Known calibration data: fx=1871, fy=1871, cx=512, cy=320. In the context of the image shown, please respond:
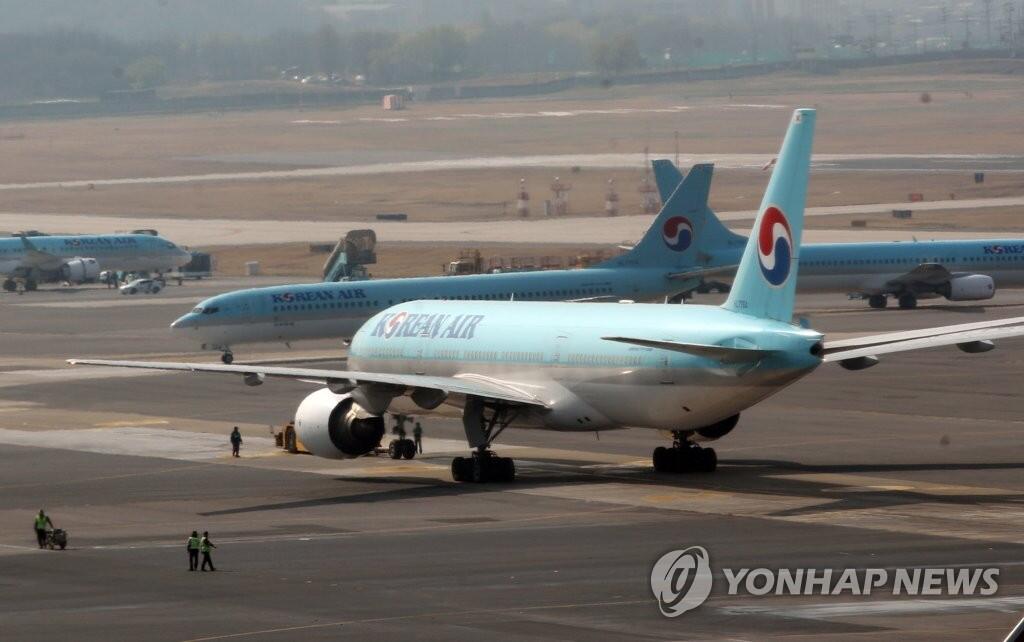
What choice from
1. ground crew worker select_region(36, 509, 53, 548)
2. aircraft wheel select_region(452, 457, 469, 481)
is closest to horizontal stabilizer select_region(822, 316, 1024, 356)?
aircraft wheel select_region(452, 457, 469, 481)

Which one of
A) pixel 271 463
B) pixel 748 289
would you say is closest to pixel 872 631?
pixel 748 289

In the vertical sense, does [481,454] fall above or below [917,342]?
below

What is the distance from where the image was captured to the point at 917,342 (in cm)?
4309

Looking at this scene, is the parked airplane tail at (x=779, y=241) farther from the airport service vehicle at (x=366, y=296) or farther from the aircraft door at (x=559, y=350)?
the airport service vehicle at (x=366, y=296)

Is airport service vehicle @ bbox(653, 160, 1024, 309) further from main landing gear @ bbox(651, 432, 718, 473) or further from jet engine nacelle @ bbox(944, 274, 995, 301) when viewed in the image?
main landing gear @ bbox(651, 432, 718, 473)

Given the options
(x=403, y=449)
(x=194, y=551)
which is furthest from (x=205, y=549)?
(x=403, y=449)

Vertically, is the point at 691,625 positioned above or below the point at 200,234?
below

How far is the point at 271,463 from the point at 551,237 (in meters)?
92.6

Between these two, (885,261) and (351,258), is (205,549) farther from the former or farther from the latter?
(351,258)

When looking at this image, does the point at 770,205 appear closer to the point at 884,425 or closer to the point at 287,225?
the point at 884,425

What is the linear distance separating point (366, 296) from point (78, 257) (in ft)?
183

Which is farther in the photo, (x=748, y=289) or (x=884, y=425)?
(x=884, y=425)

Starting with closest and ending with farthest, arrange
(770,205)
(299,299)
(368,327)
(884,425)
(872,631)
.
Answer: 1. (872,631)
2. (770,205)
3. (368,327)
4. (884,425)
5. (299,299)

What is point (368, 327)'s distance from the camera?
5425 centimetres
